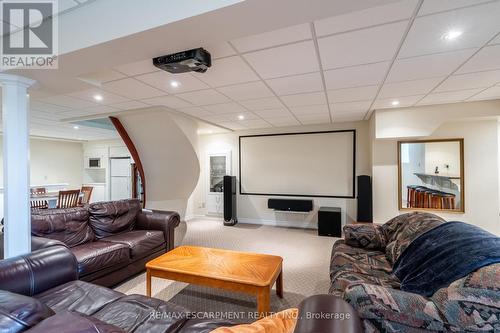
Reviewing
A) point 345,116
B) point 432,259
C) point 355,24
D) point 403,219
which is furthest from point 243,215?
point 355,24

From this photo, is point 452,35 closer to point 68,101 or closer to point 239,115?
point 239,115

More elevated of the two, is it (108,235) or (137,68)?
(137,68)

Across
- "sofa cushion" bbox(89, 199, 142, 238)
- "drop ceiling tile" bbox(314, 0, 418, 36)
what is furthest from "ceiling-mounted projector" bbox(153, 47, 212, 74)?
"sofa cushion" bbox(89, 199, 142, 238)

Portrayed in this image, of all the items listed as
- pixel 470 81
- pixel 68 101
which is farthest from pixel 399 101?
pixel 68 101

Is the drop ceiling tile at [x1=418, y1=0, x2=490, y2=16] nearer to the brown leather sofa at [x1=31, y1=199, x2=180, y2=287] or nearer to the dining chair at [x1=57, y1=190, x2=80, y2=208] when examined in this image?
the brown leather sofa at [x1=31, y1=199, x2=180, y2=287]

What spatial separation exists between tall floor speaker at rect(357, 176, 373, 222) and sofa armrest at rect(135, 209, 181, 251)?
3.40 meters

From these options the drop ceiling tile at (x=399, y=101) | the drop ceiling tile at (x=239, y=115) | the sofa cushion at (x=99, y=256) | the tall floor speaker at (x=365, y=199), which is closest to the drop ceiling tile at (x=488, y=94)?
the drop ceiling tile at (x=399, y=101)

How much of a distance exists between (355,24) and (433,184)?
383 cm

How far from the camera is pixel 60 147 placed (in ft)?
25.6

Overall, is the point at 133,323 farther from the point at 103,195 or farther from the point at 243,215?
the point at 103,195

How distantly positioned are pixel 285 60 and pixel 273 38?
39 cm

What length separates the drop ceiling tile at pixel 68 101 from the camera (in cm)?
336

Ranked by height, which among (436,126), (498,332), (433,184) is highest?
(436,126)

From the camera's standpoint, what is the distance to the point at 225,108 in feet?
12.7
